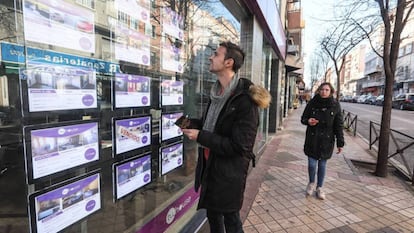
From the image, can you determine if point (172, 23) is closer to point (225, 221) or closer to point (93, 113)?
point (93, 113)

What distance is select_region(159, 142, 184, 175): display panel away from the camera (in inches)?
95.6

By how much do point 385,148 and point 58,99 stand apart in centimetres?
573

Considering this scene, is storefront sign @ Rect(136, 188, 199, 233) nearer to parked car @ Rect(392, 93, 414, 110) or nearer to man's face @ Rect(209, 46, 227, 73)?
man's face @ Rect(209, 46, 227, 73)

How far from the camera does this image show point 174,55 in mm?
2488

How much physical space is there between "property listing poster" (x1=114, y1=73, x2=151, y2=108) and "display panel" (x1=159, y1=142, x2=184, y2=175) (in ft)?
1.99

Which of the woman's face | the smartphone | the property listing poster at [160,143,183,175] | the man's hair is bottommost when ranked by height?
the property listing poster at [160,143,183,175]

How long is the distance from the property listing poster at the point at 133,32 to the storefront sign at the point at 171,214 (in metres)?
1.46

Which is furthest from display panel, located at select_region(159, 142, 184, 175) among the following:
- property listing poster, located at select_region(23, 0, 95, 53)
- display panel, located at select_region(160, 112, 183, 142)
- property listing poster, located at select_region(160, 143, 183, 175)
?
property listing poster, located at select_region(23, 0, 95, 53)

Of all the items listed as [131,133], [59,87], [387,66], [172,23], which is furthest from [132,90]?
[387,66]

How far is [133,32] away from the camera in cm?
186

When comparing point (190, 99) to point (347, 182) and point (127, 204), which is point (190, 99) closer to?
point (127, 204)

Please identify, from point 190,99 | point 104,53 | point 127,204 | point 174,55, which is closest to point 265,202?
point 190,99

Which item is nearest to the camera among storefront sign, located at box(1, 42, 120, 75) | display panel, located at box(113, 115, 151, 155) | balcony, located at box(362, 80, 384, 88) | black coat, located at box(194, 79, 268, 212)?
storefront sign, located at box(1, 42, 120, 75)

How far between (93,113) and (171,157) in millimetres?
1173
